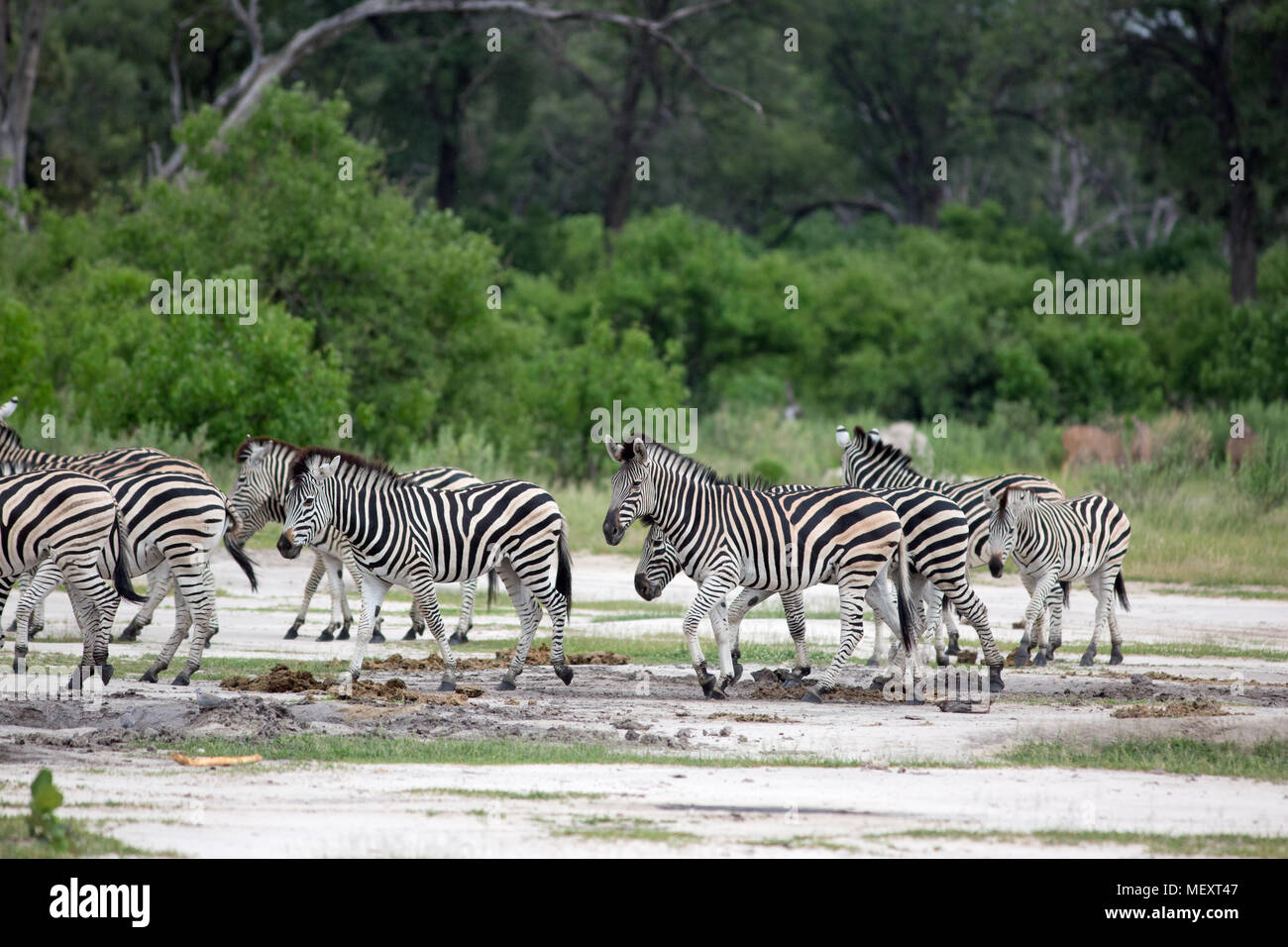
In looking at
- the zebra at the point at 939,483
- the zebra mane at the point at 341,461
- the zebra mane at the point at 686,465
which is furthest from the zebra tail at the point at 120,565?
the zebra at the point at 939,483

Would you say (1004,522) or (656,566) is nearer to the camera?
(656,566)

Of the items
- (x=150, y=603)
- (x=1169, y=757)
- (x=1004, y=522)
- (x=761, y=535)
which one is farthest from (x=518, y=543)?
(x=1169, y=757)

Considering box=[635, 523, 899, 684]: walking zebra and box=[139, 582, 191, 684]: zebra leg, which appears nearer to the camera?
box=[139, 582, 191, 684]: zebra leg

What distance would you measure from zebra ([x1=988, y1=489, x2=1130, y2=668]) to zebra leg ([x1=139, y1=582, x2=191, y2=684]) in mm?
6991

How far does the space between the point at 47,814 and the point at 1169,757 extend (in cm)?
668

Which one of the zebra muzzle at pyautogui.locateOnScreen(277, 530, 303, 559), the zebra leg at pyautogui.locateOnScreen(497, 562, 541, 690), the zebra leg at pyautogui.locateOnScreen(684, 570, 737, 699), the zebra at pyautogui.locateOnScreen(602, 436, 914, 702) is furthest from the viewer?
the zebra leg at pyautogui.locateOnScreen(497, 562, 541, 690)

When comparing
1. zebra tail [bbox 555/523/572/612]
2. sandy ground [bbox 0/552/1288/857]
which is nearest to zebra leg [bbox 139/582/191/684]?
sandy ground [bbox 0/552/1288/857]

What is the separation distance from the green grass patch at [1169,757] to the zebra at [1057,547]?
11.5ft

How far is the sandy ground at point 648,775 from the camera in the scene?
7477 millimetres

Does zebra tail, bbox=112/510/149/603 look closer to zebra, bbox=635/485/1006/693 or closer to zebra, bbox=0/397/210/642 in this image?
zebra, bbox=0/397/210/642

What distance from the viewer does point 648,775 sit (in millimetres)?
9062

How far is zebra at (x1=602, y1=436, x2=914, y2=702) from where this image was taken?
1219 centimetres

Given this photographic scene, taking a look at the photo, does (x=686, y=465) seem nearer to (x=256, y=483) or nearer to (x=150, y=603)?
(x=256, y=483)
